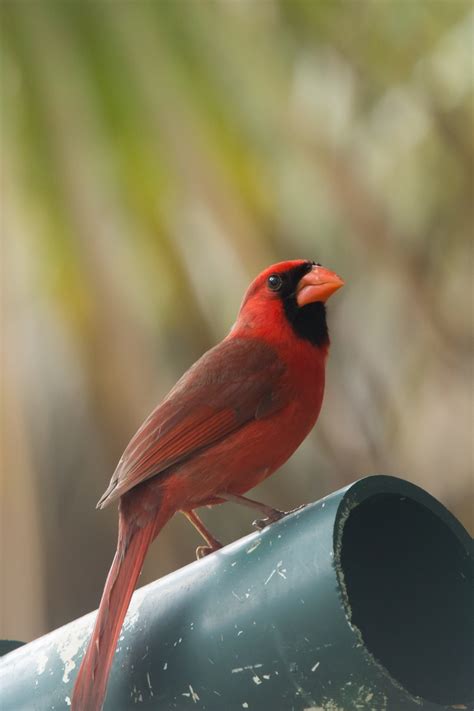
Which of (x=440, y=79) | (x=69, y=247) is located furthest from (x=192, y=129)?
(x=440, y=79)

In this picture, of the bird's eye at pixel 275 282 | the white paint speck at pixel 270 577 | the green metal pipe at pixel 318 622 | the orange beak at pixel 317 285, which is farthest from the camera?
the bird's eye at pixel 275 282

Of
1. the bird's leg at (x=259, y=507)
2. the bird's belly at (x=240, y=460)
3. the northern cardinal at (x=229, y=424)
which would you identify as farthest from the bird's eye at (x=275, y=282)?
the bird's leg at (x=259, y=507)

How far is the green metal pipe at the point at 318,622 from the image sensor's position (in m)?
1.45

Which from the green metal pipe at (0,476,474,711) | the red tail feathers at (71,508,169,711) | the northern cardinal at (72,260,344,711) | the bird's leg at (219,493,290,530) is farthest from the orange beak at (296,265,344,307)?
the green metal pipe at (0,476,474,711)

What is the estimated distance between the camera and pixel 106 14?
487 cm

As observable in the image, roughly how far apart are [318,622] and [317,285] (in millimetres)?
1389

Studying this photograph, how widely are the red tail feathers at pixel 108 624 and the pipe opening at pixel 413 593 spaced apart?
389mm

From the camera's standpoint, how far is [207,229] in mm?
5844

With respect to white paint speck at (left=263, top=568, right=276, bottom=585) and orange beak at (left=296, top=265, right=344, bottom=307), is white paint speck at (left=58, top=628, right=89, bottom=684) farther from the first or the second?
orange beak at (left=296, top=265, right=344, bottom=307)

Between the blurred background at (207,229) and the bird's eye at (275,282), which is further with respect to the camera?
the blurred background at (207,229)

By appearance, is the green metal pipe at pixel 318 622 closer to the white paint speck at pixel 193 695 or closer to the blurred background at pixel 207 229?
the white paint speck at pixel 193 695

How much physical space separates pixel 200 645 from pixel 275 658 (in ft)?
0.52

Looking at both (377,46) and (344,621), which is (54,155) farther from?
(344,621)

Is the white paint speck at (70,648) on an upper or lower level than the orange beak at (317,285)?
lower
